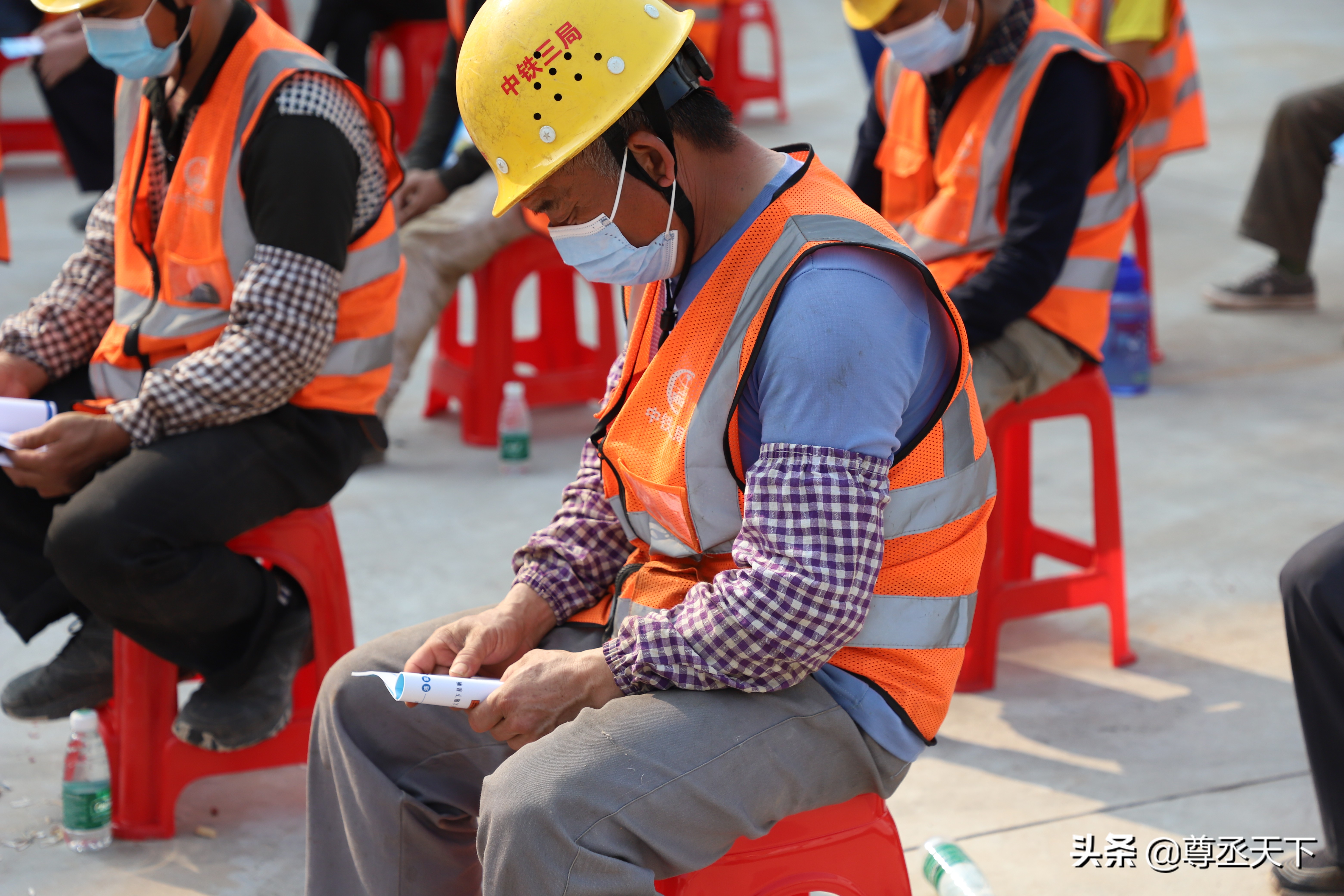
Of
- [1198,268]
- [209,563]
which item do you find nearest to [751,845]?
[209,563]

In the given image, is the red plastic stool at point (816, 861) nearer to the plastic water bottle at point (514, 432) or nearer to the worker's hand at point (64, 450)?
the worker's hand at point (64, 450)

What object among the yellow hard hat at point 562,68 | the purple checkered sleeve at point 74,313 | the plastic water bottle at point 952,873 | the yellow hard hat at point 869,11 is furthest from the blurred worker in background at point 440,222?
the yellow hard hat at point 562,68

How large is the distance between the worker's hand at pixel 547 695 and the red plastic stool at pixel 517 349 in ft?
9.42

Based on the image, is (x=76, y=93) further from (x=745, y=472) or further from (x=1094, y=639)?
(x=745, y=472)

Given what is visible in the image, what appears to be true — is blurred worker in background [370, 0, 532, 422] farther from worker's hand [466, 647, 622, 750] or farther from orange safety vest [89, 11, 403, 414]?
worker's hand [466, 647, 622, 750]

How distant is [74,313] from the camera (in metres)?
3.01

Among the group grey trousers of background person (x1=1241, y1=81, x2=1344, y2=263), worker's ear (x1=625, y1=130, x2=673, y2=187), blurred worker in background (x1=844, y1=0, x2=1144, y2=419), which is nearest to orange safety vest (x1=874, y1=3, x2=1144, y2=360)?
blurred worker in background (x1=844, y1=0, x2=1144, y2=419)

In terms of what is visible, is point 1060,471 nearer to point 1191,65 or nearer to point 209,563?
point 1191,65

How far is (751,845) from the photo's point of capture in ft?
6.23

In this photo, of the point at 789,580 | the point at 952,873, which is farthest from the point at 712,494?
the point at 952,873

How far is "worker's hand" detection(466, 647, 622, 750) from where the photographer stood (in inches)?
74.5

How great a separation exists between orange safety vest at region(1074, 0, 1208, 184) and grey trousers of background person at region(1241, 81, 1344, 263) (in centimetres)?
124

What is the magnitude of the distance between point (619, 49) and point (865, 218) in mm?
398

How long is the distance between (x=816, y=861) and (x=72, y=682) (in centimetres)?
170
